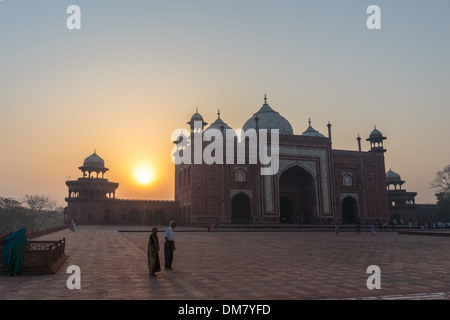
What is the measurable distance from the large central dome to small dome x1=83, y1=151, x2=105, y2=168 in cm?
1886

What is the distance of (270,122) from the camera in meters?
38.3

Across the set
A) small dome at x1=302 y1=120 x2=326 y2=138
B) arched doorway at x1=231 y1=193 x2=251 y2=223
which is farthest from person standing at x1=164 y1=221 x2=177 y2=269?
small dome at x1=302 y1=120 x2=326 y2=138

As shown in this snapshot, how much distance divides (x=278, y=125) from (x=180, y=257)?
30.3 metres

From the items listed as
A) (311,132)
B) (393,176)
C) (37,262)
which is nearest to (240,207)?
(311,132)

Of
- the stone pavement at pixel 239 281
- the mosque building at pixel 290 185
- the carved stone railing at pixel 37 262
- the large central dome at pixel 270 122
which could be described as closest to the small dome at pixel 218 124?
the mosque building at pixel 290 185

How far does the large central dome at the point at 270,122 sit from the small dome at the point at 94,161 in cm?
1886

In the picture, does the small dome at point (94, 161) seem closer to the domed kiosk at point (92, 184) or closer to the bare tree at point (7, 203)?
the domed kiosk at point (92, 184)

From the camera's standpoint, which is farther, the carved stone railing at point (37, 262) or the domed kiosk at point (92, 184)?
the domed kiosk at point (92, 184)

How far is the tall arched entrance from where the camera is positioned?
119ft

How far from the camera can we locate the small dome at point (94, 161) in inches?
1672

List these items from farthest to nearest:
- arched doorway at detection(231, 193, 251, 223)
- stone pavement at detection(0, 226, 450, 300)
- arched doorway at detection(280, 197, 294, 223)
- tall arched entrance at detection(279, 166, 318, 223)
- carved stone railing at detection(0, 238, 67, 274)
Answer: arched doorway at detection(280, 197, 294, 223) < tall arched entrance at detection(279, 166, 318, 223) < arched doorway at detection(231, 193, 251, 223) < carved stone railing at detection(0, 238, 67, 274) < stone pavement at detection(0, 226, 450, 300)

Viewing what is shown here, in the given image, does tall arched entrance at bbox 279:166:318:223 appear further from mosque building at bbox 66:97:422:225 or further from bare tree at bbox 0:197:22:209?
bare tree at bbox 0:197:22:209

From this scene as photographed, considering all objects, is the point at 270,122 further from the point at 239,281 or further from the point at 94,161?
the point at 239,281
